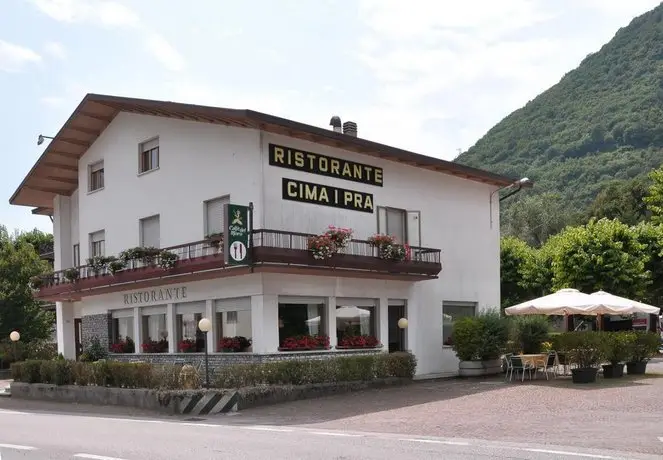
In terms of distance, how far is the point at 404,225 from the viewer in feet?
81.8

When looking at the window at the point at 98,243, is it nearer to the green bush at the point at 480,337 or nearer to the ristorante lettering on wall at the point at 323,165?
the ristorante lettering on wall at the point at 323,165

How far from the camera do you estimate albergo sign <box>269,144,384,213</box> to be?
2133cm

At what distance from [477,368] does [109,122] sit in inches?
589

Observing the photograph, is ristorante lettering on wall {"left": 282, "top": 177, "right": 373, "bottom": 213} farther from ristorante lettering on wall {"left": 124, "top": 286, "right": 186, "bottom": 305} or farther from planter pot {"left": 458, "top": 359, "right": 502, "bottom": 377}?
planter pot {"left": 458, "top": 359, "right": 502, "bottom": 377}

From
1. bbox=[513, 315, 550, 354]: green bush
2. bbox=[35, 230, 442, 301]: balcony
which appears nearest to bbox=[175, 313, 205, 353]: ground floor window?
bbox=[35, 230, 442, 301]: balcony

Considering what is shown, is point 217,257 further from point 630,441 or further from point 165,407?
point 630,441

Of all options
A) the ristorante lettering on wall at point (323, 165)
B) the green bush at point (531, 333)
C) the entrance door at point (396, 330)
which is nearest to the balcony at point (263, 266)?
the entrance door at point (396, 330)

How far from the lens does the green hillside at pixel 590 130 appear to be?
83250 millimetres

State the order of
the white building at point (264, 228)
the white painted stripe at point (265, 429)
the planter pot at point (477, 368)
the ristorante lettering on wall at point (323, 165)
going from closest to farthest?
1. the white painted stripe at point (265, 429)
2. the white building at point (264, 228)
3. the ristorante lettering on wall at point (323, 165)
4. the planter pot at point (477, 368)

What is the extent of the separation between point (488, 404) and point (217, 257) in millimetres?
7782

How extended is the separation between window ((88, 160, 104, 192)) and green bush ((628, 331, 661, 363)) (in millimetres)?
18398

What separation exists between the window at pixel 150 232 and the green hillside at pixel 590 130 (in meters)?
57.5

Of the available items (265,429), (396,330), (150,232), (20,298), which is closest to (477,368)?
(396,330)

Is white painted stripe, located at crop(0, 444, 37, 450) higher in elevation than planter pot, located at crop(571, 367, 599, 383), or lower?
higher
